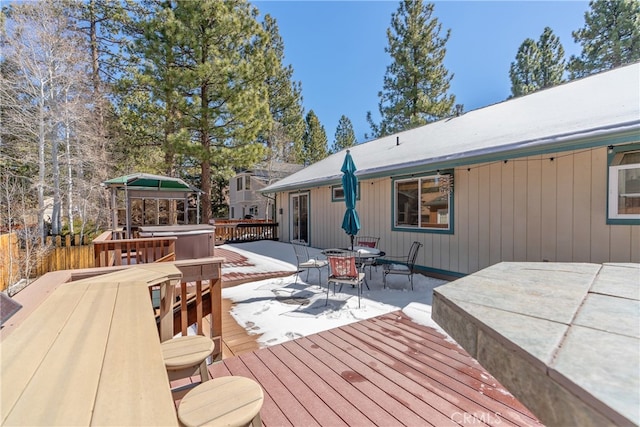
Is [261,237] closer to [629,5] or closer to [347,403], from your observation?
[347,403]

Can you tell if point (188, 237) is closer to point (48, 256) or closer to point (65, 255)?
point (65, 255)

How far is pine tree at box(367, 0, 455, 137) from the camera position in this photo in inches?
629

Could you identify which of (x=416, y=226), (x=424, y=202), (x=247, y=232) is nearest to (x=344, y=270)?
(x=416, y=226)

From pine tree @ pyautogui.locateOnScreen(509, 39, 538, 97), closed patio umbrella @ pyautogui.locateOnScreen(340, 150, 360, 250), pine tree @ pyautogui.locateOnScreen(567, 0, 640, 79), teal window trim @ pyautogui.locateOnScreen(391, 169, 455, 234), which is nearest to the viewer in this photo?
closed patio umbrella @ pyautogui.locateOnScreen(340, 150, 360, 250)

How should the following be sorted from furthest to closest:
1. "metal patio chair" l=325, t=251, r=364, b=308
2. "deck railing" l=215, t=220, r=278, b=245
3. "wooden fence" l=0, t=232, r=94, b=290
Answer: "deck railing" l=215, t=220, r=278, b=245 < "wooden fence" l=0, t=232, r=94, b=290 < "metal patio chair" l=325, t=251, r=364, b=308

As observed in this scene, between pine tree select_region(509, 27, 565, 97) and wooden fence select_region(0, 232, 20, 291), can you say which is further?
pine tree select_region(509, 27, 565, 97)

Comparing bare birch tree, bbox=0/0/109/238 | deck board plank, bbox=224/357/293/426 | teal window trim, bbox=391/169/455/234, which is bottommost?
deck board plank, bbox=224/357/293/426

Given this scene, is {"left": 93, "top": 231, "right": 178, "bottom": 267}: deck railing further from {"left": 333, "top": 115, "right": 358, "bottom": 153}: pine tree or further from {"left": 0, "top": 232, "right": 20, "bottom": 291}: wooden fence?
{"left": 333, "top": 115, "right": 358, "bottom": 153}: pine tree

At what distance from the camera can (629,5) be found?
42.1ft

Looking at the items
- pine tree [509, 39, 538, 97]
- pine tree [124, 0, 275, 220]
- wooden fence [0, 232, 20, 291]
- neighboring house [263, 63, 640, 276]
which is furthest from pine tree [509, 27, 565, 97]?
wooden fence [0, 232, 20, 291]

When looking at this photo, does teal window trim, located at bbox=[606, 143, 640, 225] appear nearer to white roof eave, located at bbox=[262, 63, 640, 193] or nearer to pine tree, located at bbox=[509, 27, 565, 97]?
white roof eave, located at bbox=[262, 63, 640, 193]

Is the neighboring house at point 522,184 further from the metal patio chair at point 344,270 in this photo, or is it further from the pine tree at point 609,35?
the pine tree at point 609,35

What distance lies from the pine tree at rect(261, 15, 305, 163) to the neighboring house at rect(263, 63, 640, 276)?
13.2 meters

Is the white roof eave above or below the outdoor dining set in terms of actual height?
above
